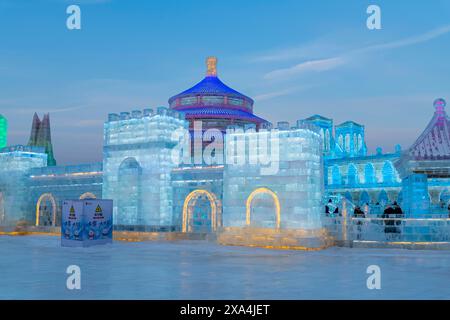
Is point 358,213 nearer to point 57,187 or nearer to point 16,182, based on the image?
point 57,187

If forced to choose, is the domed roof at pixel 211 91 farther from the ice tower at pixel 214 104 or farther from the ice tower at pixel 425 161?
the ice tower at pixel 425 161

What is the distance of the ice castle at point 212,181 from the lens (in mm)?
19875

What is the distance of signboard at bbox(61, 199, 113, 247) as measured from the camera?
67.3 ft

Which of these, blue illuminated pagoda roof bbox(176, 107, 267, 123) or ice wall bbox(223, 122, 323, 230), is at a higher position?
blue illuminated pagoda roof bbox(176, 107, 267, 123)

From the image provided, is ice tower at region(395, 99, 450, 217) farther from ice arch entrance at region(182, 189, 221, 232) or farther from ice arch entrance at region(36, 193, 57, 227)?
ice arch entrance at region(36, 193, 57, 227)

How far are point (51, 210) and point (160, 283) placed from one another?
74.9 ft

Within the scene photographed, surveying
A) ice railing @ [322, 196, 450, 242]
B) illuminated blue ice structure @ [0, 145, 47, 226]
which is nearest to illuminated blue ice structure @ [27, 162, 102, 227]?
illuminated blue ice structure @ [0, 145, 47, 226]

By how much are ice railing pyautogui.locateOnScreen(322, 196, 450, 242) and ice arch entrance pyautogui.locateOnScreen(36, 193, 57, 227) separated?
18.5 m

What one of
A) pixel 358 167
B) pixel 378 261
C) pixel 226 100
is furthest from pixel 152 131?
pixel 358 167

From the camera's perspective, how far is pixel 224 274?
11516 millimetres

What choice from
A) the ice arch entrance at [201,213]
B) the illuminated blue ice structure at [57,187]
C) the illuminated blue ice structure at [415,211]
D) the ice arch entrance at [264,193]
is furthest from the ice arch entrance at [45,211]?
the illuminated blue ice structure at [415,211]

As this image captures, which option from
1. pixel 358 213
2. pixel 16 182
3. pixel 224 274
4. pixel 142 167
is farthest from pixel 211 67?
pixel 224 274
